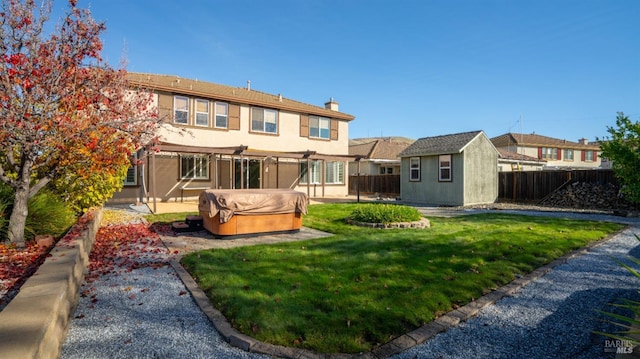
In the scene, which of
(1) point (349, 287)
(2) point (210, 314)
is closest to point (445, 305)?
(1) point (349, 287)

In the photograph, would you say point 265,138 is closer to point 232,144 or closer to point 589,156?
point 232,144

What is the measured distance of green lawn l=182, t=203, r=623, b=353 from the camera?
10.9ft

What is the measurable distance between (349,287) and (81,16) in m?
6.88

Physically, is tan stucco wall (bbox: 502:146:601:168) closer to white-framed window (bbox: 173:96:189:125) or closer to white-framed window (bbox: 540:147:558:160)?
white-framed window (bbox: 540:147:558:160)

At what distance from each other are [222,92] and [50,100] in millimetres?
14398

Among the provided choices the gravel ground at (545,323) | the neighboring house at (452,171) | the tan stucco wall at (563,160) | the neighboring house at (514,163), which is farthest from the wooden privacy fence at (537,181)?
the tan stucco wall at (563,160)

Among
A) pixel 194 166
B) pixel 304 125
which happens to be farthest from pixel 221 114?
pixel 304 125

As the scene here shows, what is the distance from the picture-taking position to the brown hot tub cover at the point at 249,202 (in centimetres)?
763

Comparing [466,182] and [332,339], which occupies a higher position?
[466,182]

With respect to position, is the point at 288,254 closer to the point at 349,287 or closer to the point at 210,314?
the point at 349,287

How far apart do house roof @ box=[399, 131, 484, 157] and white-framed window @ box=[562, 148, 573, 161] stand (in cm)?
3437

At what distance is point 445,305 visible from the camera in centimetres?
388

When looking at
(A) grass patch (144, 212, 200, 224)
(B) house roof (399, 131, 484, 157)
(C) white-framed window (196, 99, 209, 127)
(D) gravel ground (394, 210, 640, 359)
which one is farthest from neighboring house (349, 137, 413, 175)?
(D) gravel ground (394, 210, 640, 359)

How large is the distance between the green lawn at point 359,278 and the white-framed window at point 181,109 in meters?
12.3
